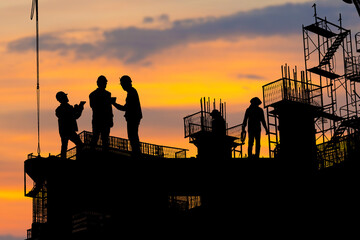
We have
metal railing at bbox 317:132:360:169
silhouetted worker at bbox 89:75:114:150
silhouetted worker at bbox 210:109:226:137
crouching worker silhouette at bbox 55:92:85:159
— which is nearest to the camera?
silhouetted worker at bbox 89:75:114:150

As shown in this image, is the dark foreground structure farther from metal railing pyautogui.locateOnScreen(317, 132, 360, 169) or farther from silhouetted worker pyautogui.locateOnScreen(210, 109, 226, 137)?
metal railing pyautogui.locateOnScreen(317, 132, 360, 169)

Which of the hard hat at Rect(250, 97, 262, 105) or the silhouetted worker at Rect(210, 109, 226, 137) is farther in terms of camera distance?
the silhouetted worker at Rect(210, 109, 226, 137)

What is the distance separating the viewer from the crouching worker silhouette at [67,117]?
29422 mm

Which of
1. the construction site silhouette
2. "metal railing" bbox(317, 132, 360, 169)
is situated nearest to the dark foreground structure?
the construction site silhouette

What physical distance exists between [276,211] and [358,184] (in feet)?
8.72

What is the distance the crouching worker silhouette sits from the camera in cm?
2942

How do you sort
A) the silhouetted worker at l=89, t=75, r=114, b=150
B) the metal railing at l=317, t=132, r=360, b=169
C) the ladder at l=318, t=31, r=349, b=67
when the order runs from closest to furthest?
1. the silhouetted worker at l=89, t=75, r=114, b=150
2. the metal railing at l=317, t=132, r=360, b=169
3. the ladder at l=318, t=31, r=349, b=67

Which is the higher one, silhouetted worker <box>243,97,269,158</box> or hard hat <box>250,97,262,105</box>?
hard hat <box>250,97,262,105</box>

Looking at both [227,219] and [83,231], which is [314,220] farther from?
[83,231]

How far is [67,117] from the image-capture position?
29.6 meters

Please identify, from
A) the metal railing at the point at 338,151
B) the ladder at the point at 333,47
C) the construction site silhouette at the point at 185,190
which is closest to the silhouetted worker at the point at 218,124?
the construction site silhouette at the point at 185,190

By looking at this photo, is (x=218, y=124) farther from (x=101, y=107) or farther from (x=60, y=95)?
(x=60, y=95)

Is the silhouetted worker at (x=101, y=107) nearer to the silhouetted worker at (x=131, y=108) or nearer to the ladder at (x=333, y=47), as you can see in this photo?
the silhouetted worker at (x=131, y=108)

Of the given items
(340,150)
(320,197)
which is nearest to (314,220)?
(320,197)
